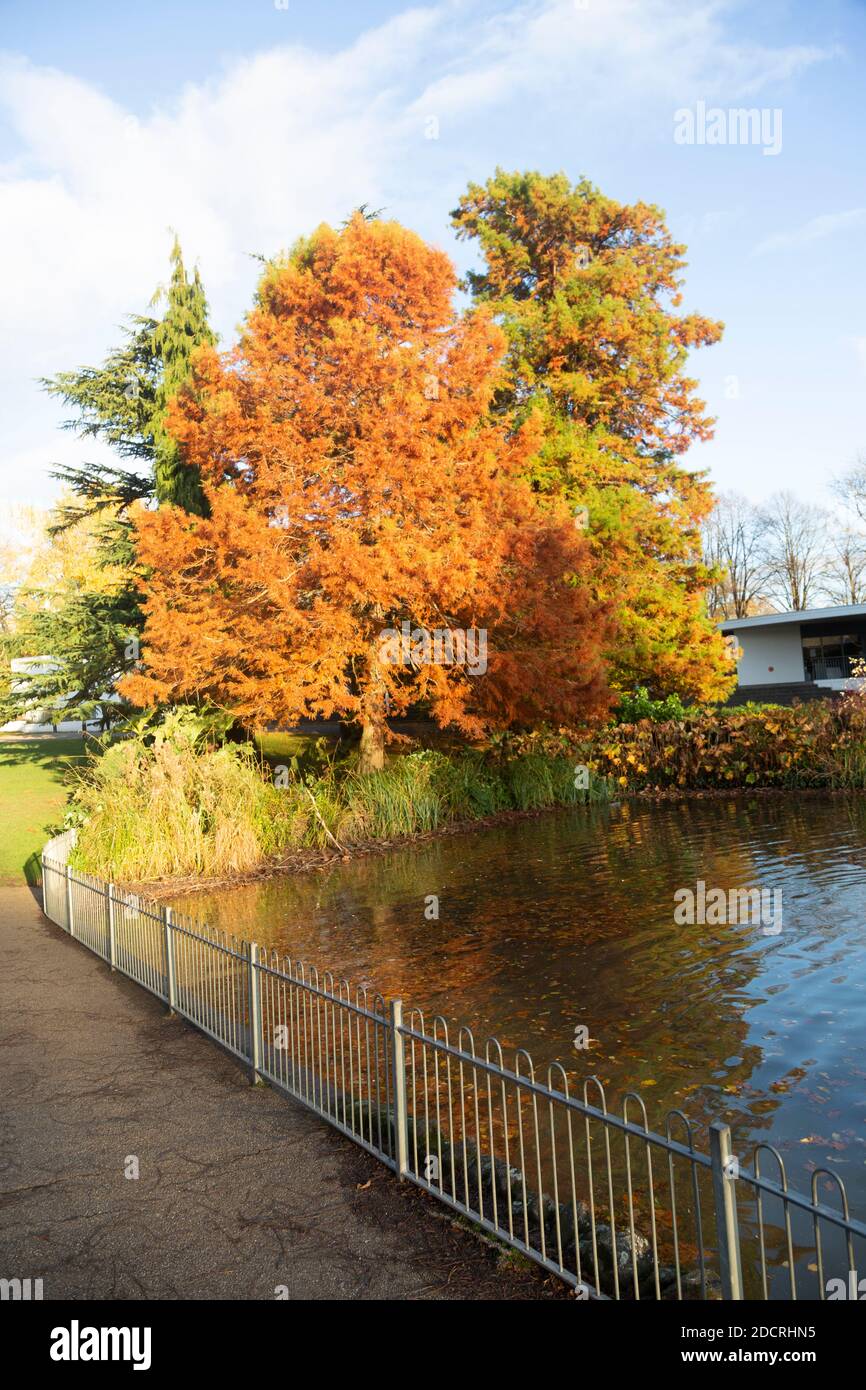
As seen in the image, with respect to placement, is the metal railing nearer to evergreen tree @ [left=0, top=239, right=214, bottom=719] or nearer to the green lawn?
the green lawn

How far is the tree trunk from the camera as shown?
2002cm

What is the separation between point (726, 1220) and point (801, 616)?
37807 mm

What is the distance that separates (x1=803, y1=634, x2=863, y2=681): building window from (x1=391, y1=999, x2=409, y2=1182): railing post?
4116 cm

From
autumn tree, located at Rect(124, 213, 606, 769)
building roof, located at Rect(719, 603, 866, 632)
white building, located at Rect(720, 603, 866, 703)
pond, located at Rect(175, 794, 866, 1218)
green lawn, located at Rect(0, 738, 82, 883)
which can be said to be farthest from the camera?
white building, located at Rect(720, 603, 866, 703)

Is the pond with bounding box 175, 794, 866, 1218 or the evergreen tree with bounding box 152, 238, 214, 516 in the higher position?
the evergreen tree with bounding box 152, 238, 214, 516

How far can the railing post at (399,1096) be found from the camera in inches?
206

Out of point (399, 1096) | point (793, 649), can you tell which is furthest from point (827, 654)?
point (399, 1096)

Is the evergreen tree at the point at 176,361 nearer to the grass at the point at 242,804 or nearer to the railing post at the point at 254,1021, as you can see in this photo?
the grass at the point at 242,804

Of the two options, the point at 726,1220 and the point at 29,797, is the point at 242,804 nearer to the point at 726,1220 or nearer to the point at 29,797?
the point at 29,797

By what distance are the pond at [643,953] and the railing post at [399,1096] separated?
1.61 metres

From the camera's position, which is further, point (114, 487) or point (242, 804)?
point (114, 487)

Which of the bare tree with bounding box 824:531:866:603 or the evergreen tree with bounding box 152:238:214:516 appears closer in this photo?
the evergreen tree with bounding box 152:238:214:516

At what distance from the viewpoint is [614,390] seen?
2730cm

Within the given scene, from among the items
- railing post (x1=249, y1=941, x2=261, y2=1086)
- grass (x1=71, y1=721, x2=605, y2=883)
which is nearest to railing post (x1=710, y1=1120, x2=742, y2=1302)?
railing post (x1=249, y1=941, x2=261, y2=1086)
